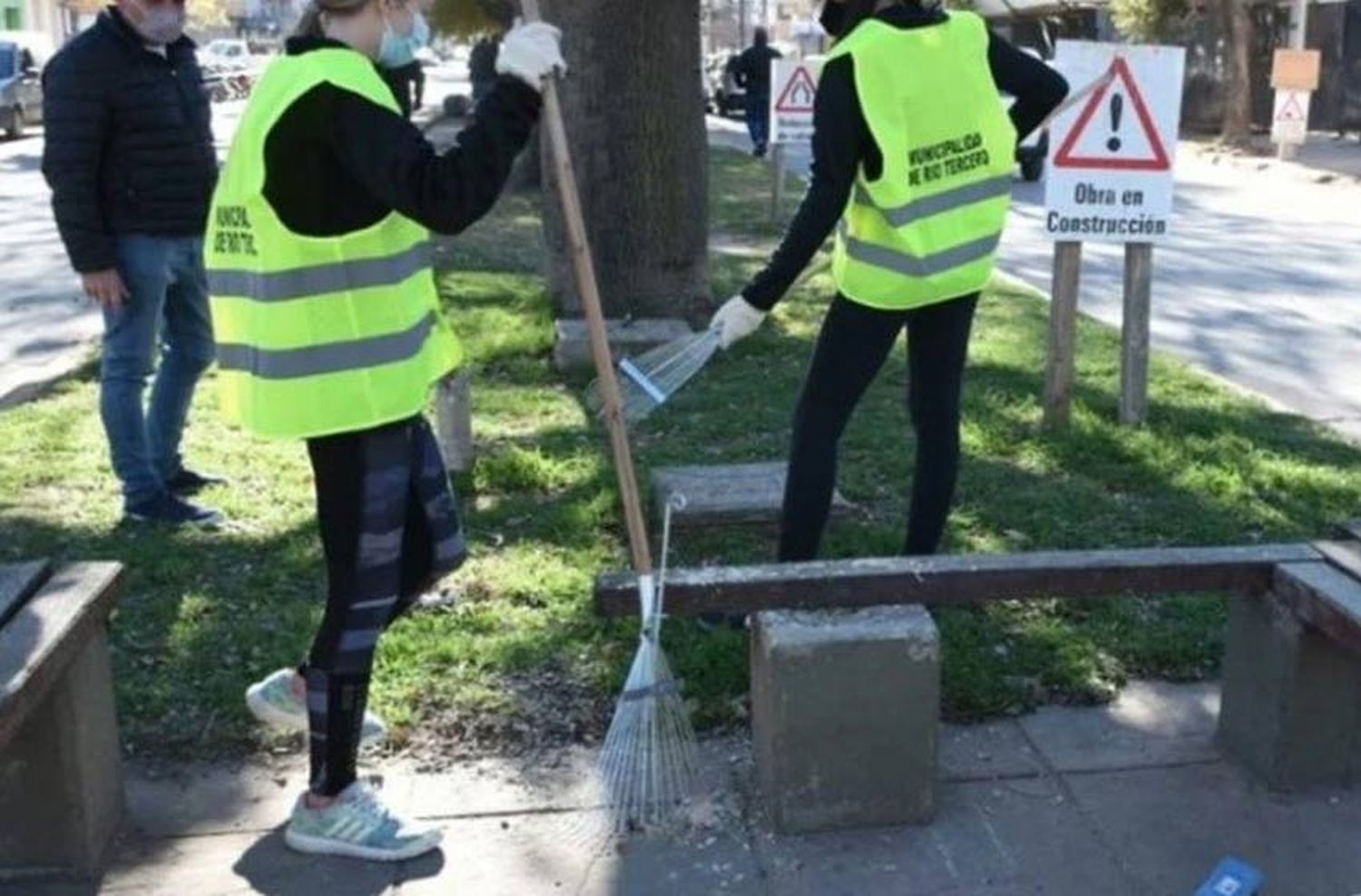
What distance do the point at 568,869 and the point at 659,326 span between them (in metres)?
5.03

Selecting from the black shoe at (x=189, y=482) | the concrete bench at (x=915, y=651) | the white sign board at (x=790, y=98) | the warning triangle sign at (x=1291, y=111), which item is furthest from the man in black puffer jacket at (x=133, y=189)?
the warning triangle sign at (x=1291, y=111)

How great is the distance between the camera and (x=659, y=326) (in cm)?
804

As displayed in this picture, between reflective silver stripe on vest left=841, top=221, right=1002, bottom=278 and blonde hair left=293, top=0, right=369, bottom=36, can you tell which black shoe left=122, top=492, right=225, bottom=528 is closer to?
reflective silver stripe on vest left=841, top=221, right=1002, bottom=278

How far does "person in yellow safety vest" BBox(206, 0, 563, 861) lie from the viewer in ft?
9.12

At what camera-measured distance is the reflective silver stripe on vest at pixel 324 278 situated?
291 centimetres

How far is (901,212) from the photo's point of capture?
152 inches

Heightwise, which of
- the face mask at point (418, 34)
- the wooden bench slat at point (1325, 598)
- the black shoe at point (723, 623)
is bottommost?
the black shoe at point (723, 623)

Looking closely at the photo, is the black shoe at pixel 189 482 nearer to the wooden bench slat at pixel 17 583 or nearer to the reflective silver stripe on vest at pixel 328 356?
the wooden bench slat at pixel 17 583

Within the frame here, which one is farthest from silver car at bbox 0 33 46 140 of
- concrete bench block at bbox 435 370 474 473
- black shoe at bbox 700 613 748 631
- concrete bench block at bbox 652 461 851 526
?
Result: black shoe at bbox 700 613 748 631

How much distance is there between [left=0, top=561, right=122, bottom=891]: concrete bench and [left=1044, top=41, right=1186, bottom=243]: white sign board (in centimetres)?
405

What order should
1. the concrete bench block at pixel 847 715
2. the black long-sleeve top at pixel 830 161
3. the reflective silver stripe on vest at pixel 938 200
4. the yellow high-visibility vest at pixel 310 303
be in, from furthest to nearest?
the reflective silver stripe on vest at pixel 938 200 < the black long-sleeve top at pixel 830 161 < the concrete bench block at pixel 847 715 < the yellow high-visibility vest at pixel 310 303

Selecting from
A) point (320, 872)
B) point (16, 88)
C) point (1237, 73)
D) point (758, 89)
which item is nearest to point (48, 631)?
point (320, 872)

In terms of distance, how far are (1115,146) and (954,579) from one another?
3220 millimetres

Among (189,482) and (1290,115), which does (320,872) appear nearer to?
(189,482)
